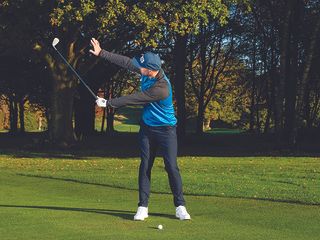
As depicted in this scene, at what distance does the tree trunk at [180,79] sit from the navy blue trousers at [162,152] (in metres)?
37.2

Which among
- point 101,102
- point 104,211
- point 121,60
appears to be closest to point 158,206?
point 104,211

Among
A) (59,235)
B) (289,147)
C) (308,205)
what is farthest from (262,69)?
(59,235)

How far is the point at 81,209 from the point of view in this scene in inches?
425

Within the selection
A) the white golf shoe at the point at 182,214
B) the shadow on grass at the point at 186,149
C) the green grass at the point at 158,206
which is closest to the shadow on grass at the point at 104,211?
the green grass at the point at 158,206

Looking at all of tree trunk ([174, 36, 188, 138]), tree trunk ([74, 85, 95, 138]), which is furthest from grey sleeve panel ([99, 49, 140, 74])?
tree trunk ([74, 85, 95, 138])

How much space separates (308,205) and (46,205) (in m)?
4.35

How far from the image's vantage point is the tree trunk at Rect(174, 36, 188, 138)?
4712 centimetres

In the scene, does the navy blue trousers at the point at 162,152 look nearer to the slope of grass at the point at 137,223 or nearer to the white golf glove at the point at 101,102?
the slope of grass at the point at 137,223

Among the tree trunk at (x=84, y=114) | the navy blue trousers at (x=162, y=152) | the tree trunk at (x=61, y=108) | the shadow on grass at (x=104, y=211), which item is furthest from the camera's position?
the tree trunk at (x=84, y=114)

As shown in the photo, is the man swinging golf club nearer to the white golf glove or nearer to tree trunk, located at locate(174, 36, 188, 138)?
the white golf glove

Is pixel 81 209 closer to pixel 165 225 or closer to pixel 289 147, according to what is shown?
pixel 165 225

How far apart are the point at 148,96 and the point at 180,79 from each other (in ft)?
126

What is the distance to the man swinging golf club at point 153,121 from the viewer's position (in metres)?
9.34

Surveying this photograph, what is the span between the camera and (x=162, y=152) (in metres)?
9.72
